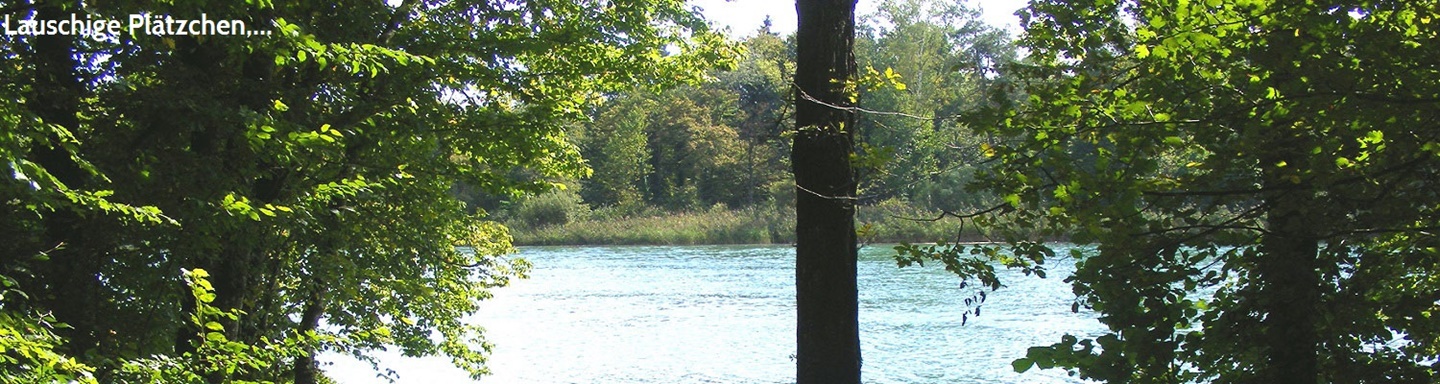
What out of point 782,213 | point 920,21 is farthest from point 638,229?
point 920,21

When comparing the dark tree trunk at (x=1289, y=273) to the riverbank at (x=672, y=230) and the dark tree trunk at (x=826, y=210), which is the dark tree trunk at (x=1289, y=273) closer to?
the dark tree trunk at (x=826, y=210)

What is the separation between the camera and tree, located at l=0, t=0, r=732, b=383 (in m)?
5.14

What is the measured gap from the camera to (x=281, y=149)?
18.3ft

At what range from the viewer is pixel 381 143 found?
24.5 ft

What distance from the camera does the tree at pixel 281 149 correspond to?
514 centimetres

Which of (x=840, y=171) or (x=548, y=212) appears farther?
(x=548, y=212)

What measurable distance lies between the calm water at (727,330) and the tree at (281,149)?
5539 mm

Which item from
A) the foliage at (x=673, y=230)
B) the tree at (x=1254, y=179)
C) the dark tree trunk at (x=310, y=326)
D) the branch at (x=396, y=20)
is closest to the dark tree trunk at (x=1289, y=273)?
the tree at (x=1254, y=179)

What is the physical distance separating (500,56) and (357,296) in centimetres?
193

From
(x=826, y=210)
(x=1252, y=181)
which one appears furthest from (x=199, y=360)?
(x=1252, y=181)

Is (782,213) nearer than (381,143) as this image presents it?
No

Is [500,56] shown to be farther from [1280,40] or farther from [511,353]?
[511,353]

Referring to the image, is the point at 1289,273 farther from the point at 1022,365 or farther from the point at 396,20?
the point at 396,20

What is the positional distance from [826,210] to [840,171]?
0.16 meters
